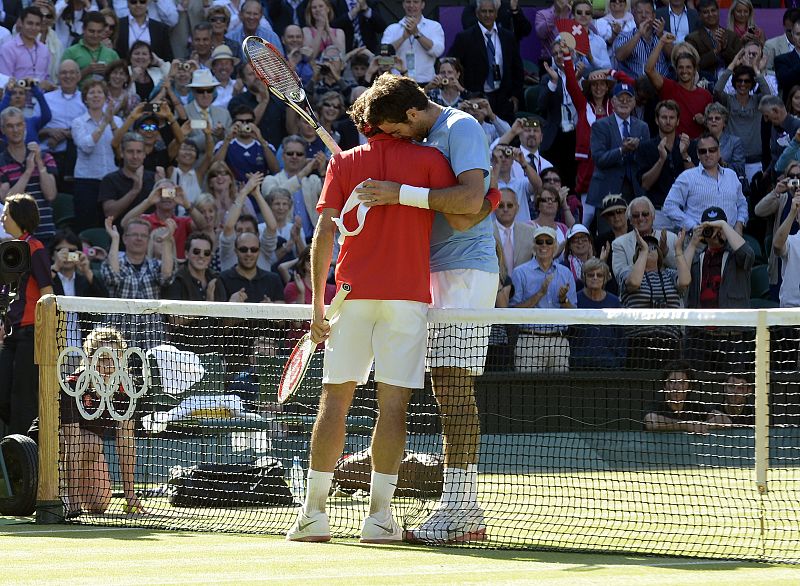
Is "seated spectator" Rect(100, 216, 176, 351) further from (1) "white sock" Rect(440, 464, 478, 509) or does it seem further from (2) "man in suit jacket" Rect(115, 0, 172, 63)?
(1) "white sock" Rect(440, 464, 478, 509)

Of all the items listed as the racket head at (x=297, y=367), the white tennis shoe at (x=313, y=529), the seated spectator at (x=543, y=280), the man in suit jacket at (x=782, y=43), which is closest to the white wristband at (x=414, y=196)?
the racket head at (x=297, y=367)

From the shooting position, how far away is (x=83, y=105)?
1468 centimetres

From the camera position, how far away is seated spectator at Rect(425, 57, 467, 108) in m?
16.0

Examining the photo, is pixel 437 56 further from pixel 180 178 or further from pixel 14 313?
pixel 14 313

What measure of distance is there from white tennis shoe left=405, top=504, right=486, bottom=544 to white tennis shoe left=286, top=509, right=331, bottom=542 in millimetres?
392

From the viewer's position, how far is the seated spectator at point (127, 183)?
45.9ft

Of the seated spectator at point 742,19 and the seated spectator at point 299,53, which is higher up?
the seated spectator at point 742,19

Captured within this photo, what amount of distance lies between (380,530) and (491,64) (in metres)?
11.2

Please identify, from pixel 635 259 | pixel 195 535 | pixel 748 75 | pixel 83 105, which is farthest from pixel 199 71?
pixel 195 535

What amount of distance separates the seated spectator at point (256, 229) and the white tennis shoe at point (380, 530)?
290 inches

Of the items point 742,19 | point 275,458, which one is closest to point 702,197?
point 742,19

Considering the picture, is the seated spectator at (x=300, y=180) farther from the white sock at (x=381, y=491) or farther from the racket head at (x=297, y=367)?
the white sock at (x=381, y=491)

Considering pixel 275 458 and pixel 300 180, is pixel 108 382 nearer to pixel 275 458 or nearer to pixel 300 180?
pixel 275 458

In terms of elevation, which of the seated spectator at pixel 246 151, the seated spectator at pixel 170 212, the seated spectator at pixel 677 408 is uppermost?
the seated spectator at pixel 246 151
